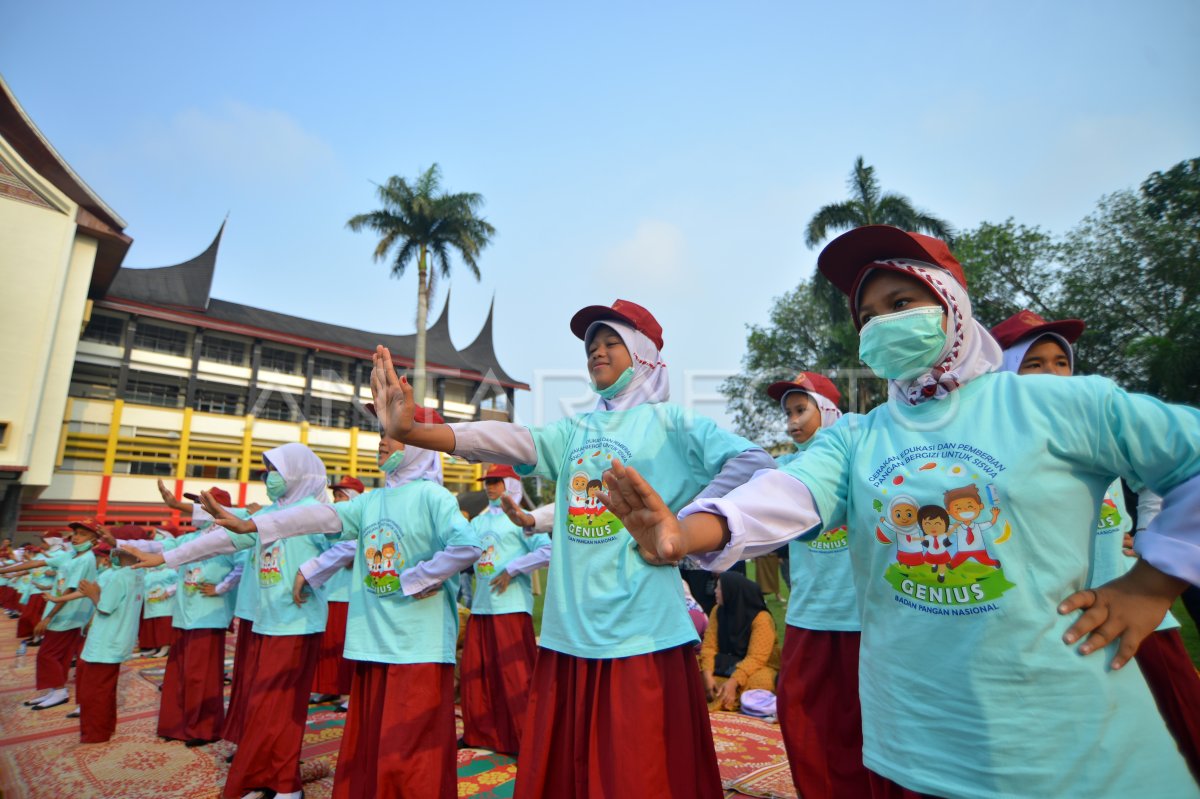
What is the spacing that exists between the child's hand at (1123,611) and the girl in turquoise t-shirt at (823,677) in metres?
1.43

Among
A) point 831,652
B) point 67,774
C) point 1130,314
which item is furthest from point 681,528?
point 1130,314

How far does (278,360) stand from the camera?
30531mm

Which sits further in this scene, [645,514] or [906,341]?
[906,341]

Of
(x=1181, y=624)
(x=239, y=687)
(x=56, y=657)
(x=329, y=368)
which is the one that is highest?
(x=329, y=368)

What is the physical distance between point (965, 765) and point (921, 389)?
3.07 ft

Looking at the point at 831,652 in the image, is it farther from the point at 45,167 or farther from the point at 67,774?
the point at 45,167

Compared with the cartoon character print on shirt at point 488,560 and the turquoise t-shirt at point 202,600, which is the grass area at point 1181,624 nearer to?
the cartoon character print on shirt at point 488,560

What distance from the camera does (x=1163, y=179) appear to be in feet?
57.9

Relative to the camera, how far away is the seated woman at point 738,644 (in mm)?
6004

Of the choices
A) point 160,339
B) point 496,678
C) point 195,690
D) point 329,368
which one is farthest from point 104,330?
point 496,678

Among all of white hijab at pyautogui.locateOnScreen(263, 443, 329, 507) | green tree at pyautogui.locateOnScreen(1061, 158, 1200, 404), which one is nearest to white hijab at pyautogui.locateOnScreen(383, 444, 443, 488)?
white hijab at pyautogui.locateOnScreen(263, 443, 329, 507)

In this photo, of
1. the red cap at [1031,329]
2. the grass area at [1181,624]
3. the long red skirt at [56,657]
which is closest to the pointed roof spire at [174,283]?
the grass area at [1181,624]

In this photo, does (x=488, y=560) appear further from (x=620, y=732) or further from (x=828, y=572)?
(x=620, y=732)

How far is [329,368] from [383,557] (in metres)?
30.3
